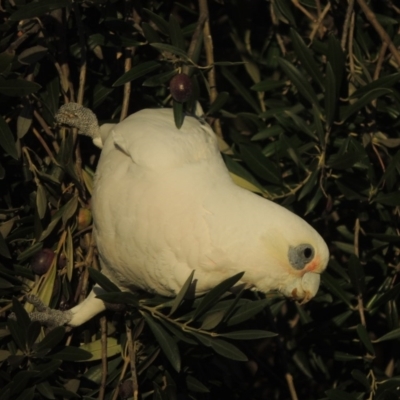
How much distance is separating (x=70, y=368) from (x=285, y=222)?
28.1 inches

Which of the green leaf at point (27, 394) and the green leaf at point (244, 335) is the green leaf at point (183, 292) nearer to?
the green leaf at point (244, 335)

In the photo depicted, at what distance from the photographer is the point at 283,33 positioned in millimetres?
2979

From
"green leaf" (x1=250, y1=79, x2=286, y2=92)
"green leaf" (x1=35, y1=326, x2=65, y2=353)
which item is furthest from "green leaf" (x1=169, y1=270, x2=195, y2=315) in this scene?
"green leaf" (x1=250, y1=79, x2=286, y2=92)

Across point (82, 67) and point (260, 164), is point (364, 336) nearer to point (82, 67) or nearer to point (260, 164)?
point (260, 164)

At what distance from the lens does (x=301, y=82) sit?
2641 millimetres

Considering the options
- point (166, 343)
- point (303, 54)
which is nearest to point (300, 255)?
point (166, 343)

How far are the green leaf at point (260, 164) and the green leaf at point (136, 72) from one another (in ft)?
1.00

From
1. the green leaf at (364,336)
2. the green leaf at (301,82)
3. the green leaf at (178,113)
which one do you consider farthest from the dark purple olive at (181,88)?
the green leaf at (364,336)

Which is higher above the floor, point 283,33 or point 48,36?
point 48,36

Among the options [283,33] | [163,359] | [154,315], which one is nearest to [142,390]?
[163,359]

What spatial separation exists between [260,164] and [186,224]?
0.38 m

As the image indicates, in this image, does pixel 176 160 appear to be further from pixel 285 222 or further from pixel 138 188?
pixel 285 222

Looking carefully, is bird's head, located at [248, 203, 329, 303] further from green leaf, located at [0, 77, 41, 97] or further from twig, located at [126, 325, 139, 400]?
green leaf, located at [0, 77, 41, 97]

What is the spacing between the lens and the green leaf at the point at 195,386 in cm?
267
